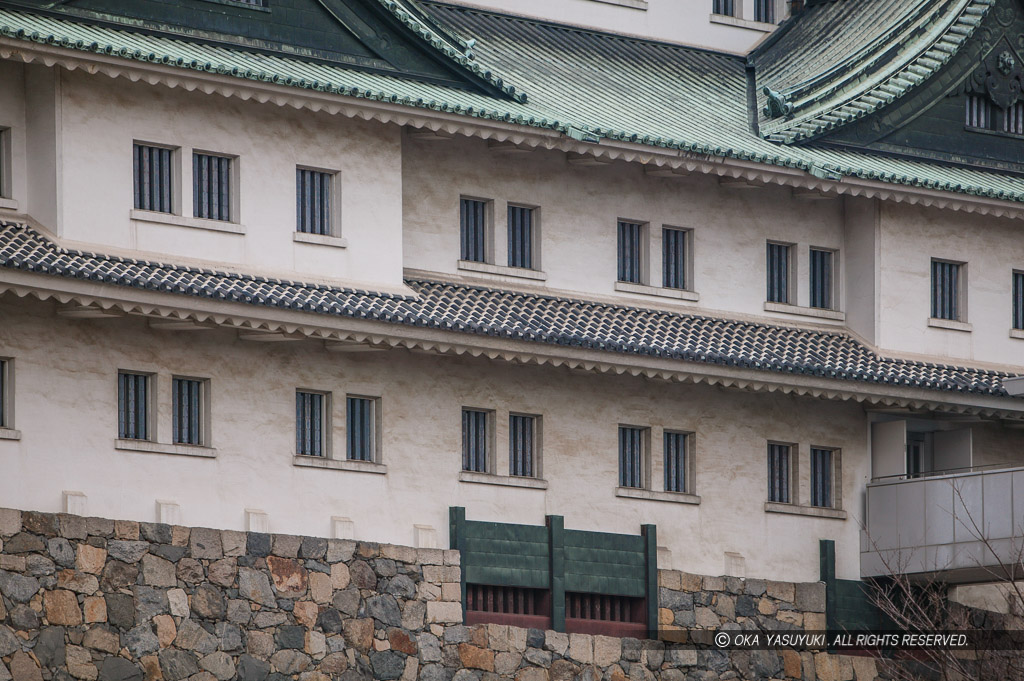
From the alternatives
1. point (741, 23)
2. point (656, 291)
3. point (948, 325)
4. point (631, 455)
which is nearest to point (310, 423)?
point (631, 455)

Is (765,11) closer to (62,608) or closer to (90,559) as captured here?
(90,559)

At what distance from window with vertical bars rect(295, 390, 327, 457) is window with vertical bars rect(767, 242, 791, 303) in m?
9.77

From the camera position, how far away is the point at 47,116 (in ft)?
110

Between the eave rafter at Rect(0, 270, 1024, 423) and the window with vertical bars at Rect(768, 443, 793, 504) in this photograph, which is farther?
the window with vertical bars at Rect(768, 443, 793, 504)


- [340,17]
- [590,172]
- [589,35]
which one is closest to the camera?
[340,17]

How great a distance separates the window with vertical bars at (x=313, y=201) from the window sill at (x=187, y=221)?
1233mm

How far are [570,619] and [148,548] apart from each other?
7883 mm

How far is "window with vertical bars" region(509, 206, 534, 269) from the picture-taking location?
127 ft

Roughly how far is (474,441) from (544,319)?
227 centimetres

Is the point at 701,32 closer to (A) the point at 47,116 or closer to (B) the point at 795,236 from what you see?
(B) the point at 795,236

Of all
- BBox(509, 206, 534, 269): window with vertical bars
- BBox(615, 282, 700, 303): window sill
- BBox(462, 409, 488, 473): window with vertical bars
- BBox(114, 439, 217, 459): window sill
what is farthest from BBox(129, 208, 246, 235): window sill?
BBox(615, 282, 700, 303): window sill

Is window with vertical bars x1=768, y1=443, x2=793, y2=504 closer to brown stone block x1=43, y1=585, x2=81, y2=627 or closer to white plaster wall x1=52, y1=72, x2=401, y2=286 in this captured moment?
white plaster wall x1=52, y1=72, x2=401, y2=286

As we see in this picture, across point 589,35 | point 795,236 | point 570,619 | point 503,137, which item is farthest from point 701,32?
point 570,619

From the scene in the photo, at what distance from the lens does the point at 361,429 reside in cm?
3550
